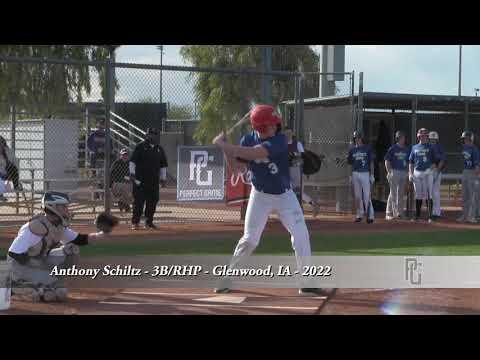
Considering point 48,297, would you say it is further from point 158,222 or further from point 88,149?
point 88,149

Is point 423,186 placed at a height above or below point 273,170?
below

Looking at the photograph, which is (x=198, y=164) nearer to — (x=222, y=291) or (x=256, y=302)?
(x=222, y=291)

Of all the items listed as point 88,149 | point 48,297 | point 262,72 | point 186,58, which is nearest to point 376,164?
point 262,72

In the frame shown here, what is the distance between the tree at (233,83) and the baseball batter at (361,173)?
3960 mm

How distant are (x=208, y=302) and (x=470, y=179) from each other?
11.2m

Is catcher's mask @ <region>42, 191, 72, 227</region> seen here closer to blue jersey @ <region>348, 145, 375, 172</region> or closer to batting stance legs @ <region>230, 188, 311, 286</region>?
batting stance legs @ <region>230, 188, 311, 286</region>

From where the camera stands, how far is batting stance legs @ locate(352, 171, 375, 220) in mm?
15664

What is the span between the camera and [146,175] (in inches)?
554

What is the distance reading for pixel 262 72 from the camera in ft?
46.1

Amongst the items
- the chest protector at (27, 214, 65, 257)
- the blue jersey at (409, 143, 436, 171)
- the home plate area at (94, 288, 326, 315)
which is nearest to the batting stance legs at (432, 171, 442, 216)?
the blue jersey at (409, 143, 436, 171)

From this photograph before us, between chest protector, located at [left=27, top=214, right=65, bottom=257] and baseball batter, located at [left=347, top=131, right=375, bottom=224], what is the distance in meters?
9.51

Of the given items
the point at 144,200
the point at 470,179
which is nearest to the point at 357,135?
the point at 470,179

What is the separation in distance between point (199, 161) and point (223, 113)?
45.2ft

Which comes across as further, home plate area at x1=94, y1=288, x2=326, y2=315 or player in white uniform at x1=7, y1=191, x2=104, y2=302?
player in white uniform at x1=7, y1=191, x2=104, y2=302
